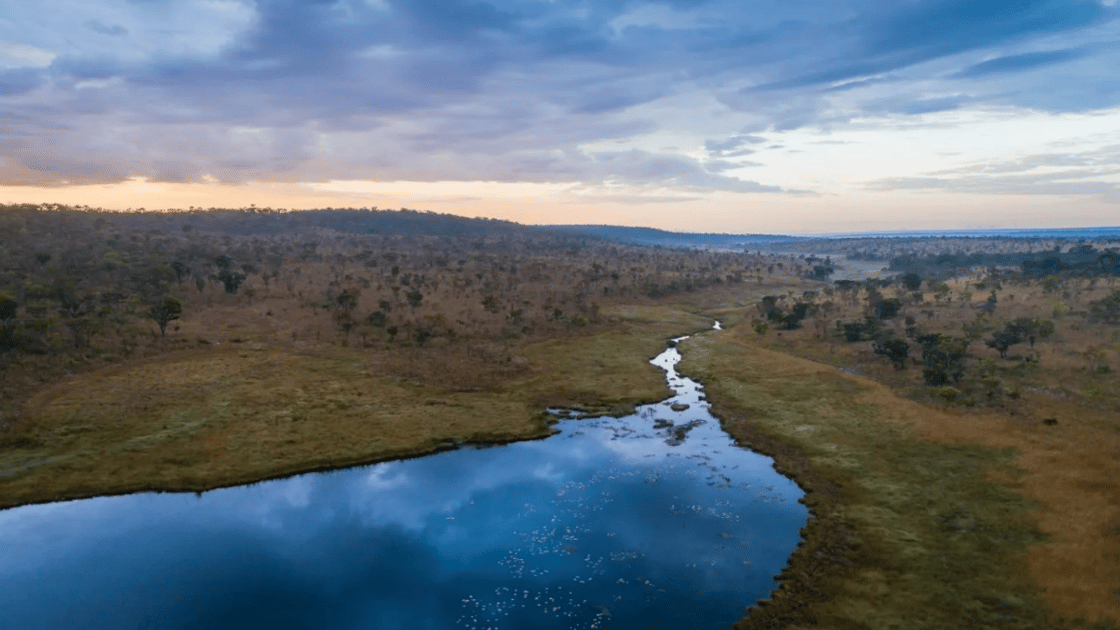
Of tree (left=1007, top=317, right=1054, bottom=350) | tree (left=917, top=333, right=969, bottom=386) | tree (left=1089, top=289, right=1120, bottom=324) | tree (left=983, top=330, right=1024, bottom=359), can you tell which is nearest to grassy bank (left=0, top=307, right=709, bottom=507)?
tree (left=917, top=333, right=969, bottom=386)

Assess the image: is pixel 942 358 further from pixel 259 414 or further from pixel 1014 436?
pixel 259 414

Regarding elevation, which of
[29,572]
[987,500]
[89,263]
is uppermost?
[89,263]

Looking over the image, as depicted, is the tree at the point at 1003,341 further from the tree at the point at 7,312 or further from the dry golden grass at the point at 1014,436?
the tree at the point at 7,312

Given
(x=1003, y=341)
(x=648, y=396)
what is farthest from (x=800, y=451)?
(x=1003, y=341)

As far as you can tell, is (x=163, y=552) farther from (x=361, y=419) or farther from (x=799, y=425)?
(x=799, y=425)

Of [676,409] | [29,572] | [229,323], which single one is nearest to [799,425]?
[676,409]

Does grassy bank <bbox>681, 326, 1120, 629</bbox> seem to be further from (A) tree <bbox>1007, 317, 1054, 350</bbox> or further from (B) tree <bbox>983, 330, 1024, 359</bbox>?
(A) tree <bbox>1007, 317, 1054, 350</bbox>

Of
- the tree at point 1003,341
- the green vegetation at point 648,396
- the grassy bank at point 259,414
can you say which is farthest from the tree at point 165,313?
the tree at point 1003,341
